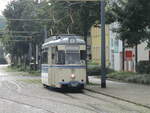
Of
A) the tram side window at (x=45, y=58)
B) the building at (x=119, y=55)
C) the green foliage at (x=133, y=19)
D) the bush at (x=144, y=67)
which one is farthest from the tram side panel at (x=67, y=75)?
the building at (x=119, y=55)

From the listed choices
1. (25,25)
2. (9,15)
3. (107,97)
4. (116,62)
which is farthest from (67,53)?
(9,15)

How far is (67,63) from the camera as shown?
95.2ft

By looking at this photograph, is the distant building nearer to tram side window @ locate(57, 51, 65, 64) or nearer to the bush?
the bush

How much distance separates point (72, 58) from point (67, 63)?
1.60 feet

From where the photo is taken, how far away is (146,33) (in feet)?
125

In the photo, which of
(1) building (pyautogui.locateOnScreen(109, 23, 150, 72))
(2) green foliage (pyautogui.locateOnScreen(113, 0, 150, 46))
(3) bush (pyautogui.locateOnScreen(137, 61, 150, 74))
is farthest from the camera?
(1) building (pyautogui.locateOnScreen(109, 23, 150, 72))

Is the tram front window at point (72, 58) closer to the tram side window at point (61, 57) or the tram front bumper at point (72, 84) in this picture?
the tram side window at point (61, 57)

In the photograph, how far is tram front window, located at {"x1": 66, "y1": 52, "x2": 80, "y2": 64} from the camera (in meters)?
29.2

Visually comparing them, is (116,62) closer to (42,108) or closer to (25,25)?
(25,25)

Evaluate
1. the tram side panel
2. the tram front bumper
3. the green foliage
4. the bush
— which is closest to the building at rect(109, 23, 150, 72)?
the bush

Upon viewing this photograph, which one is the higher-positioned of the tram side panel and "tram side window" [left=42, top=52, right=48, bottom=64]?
"tram side window" [left=42, top=52, right=48, bottom=64]

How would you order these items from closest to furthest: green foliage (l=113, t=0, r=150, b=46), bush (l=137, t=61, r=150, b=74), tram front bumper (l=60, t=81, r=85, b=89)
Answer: tram front bumper (l=60, t=81, r=85, b=89) → green foliage (l=113, t=0, r=150, b=46) → bush (l=137, t=61, r=150, b=74)

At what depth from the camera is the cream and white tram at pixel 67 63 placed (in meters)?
28.8

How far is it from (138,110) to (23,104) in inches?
194
